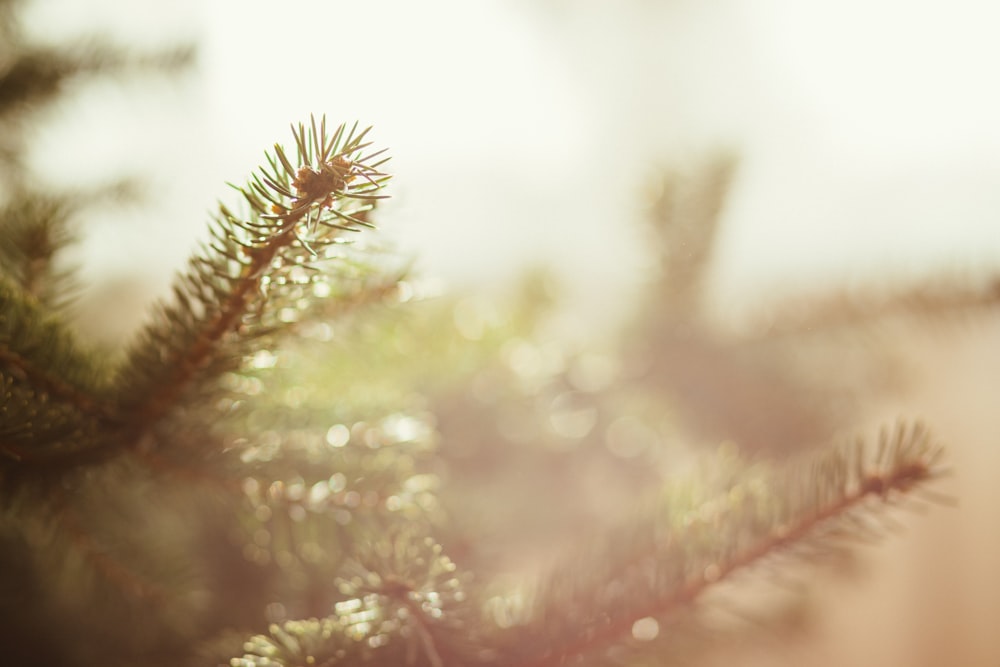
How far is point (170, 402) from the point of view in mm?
221

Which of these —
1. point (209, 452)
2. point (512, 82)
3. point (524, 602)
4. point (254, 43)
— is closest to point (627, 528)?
point (524, 602)

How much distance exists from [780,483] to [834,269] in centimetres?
26

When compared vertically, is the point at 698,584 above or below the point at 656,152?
below

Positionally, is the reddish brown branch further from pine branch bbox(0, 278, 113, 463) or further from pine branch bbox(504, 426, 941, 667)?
pine branch bbox(0, 278, 113, 463)

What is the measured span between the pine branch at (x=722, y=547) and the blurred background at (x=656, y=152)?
0.20 m

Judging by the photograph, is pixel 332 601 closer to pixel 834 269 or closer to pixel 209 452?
pixel 209 452

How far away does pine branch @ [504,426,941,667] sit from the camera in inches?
8.2

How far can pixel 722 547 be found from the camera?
0.75 ft

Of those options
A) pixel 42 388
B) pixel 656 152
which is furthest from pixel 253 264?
pixel 656 152

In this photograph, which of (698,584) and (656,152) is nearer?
(698,584)

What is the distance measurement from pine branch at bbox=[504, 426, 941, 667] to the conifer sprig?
152 mm

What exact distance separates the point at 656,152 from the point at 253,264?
796 millimetres

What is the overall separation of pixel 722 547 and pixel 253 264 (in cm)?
19

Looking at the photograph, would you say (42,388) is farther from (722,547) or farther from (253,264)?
(722,547)
